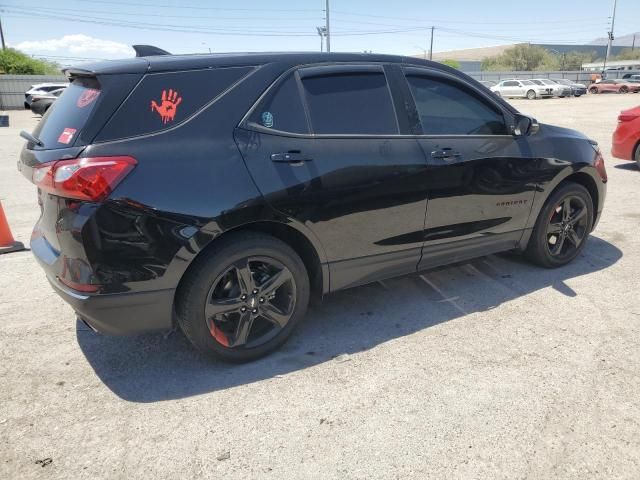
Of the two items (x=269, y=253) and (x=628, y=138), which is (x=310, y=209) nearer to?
(x=269, y=253)

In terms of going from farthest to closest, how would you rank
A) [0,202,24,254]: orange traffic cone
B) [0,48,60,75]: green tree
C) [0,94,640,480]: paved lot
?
1. [0,48,60,75]: green tree
2. [0,202,24,254]: orange traffic cone
3. [0,94,640,480]: paved lot

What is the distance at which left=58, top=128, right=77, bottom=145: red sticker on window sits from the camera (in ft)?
8.34

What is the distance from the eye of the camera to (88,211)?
2.42 metres

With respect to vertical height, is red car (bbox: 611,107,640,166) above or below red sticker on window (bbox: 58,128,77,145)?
below

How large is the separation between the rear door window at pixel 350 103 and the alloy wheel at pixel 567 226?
2.01 m

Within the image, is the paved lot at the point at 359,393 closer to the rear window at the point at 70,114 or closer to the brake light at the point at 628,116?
the rear window at the point at 70,114

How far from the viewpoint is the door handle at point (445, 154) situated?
3460 mm

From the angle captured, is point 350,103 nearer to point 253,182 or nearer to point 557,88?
point 253,182

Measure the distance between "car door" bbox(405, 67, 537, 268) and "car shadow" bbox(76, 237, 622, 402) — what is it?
0.38m

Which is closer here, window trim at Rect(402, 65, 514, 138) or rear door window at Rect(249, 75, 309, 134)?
rear door window at Rect(249, 75, 309, 134)

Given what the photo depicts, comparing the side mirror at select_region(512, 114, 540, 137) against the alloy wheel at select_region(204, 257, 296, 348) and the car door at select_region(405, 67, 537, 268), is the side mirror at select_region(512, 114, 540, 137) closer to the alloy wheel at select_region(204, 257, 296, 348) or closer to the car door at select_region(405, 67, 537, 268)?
the car door at select_region(405, 67, 537, 268)

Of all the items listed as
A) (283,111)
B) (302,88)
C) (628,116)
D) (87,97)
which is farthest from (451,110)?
(628,116)

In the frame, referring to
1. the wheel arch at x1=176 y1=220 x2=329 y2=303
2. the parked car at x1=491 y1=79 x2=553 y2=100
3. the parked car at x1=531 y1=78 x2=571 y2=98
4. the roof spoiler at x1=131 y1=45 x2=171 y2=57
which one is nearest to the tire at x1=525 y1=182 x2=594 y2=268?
the wheel arch at x1=176 y1=220 x2=329 y2=303

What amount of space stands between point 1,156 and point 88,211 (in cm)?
1135
